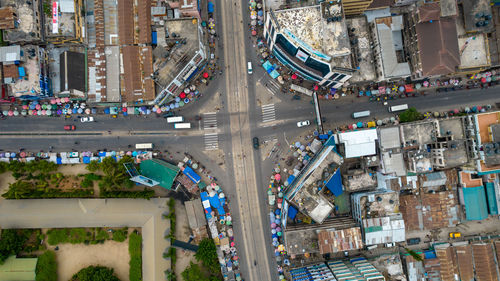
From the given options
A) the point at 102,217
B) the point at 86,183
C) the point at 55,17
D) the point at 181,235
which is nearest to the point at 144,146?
the point at 86,183

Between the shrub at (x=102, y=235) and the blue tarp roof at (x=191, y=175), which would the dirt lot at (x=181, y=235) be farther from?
the shrub at (x=102, y=235)

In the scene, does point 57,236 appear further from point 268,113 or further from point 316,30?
point 316,30

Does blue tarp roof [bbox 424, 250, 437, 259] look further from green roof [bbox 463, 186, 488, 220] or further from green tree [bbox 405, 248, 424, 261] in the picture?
green roof [bbox 463, 186, 488, 220]

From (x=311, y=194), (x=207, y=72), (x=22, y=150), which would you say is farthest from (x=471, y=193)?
(x=22, y=150)

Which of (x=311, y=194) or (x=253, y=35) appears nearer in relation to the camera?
(x=311, y=194)

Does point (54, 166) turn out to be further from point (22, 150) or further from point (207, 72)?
point (207, 72)

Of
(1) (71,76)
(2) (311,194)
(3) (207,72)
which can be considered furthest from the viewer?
(3) (207,72)
